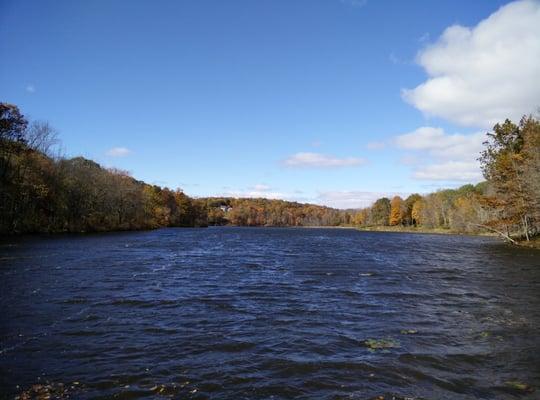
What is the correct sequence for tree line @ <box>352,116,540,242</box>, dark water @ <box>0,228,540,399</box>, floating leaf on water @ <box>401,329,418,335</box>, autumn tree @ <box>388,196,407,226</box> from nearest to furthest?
dark water @ <box>0,228,540,399</box>
floating leaf on water @ <box>401,329,418,335</box>
tree line @ <box>352,116,540,242</box>
autumn tree @ <box>388,196,407,226</box>

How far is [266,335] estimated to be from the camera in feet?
44.2

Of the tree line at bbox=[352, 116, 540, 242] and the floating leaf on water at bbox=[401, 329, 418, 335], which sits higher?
the tree line at bbox=[352, 116, 540, 242]

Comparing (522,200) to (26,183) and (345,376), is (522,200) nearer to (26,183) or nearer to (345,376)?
(345,376)

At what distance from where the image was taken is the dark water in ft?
31.2

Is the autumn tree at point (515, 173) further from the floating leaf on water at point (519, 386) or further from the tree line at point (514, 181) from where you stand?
the floating leaf on water at point (519, 386)

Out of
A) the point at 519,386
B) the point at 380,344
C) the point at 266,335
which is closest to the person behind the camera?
the point at 519,386

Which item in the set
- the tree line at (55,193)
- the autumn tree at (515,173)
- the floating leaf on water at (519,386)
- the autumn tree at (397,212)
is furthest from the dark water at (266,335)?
the autumn tree at (397,212)

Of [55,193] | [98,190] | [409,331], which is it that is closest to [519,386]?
[409,331]

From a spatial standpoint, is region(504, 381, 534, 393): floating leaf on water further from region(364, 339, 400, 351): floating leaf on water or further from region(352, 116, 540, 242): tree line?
region(352, 116, 540, 242): tree line

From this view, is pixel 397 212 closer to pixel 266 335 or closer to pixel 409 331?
pixel 409 331

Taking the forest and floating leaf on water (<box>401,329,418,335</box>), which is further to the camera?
the forest

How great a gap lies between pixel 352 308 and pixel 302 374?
26.1 ft

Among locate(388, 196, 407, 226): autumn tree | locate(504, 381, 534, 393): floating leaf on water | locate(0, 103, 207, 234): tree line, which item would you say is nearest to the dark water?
locate(504, 381, 534, 393): floating leaf on water

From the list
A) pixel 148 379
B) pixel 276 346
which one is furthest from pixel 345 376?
pixel 148 379
